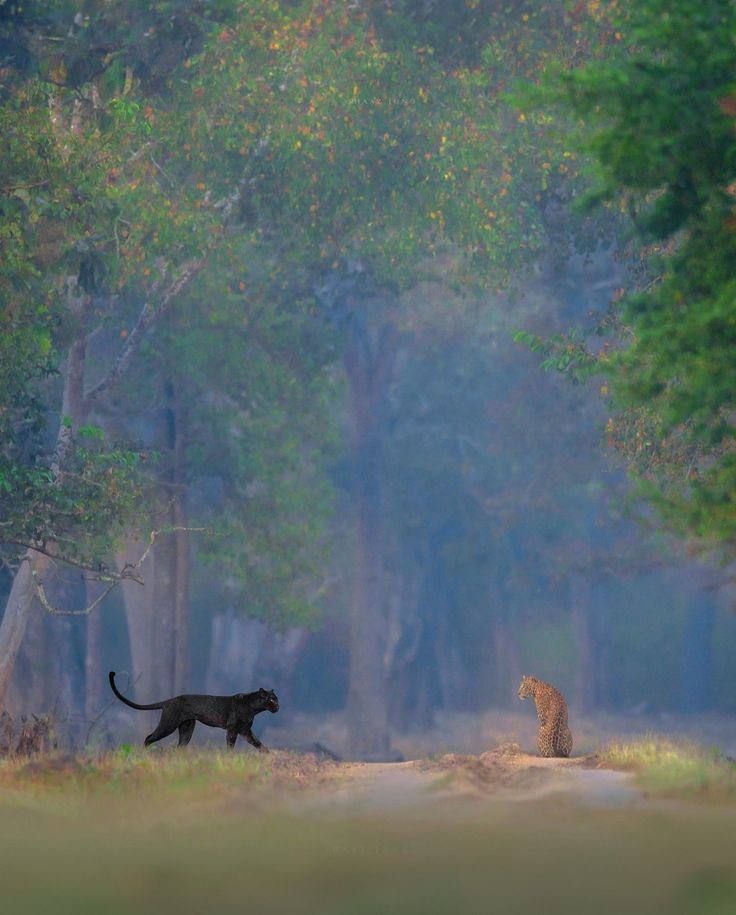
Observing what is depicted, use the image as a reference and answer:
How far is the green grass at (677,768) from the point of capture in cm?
1777

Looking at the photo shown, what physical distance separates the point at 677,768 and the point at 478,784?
2.58 m

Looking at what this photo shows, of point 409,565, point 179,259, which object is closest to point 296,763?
point 179,259

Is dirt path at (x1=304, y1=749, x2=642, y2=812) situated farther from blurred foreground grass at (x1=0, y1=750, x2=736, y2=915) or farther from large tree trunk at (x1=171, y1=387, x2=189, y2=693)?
large tree trunk at (x1=171, y1=387, x2=189, y2=693)

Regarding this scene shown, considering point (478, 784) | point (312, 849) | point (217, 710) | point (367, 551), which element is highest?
point (367, 551)

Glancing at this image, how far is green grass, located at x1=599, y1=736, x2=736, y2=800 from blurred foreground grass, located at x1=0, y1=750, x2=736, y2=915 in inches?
35.5


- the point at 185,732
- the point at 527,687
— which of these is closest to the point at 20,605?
the point at 185,732

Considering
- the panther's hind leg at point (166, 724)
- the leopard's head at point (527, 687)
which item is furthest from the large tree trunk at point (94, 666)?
the panther's hind leg at point (166, 724)

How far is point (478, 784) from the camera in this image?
18.0m

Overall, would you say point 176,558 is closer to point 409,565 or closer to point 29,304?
point 29,304

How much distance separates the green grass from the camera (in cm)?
1777

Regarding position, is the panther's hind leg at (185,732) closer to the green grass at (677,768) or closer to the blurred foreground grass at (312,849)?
the blurred foreground grass at (312,849)

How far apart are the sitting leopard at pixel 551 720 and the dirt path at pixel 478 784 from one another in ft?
3.84

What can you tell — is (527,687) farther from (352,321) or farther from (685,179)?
(352,321)

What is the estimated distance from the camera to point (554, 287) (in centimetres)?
4003
